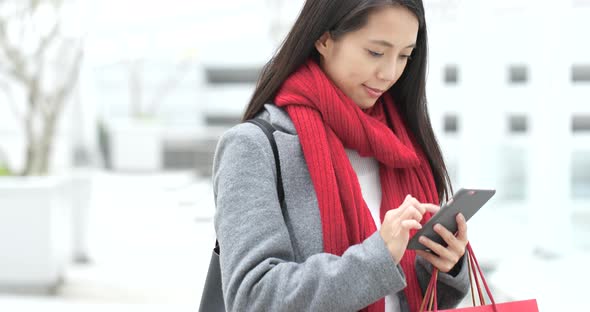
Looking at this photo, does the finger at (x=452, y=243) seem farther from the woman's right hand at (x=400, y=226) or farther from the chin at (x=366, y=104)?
the chin at (x=366, y=104)

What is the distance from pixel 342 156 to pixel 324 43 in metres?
0.19

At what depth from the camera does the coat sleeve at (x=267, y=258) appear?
3.34ft

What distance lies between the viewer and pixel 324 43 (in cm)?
121

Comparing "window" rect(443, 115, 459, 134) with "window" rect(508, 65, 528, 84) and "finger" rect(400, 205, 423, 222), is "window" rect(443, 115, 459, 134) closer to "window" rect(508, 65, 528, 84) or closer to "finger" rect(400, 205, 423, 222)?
"window" rect(508, 65, 528, 84)

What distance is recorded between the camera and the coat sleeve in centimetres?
102

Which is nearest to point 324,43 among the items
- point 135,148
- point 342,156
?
point 342,156

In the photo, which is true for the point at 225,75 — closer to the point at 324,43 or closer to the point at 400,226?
the point at 324,43

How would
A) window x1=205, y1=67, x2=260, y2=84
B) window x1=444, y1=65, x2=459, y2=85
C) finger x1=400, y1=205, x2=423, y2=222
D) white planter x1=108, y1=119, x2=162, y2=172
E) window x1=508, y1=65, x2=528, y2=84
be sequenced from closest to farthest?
finger x1=400, y1=205, x2=423, y2=222 < window x1=508, y1=65, x2=528, y2=84 < window x1=444, y1=65, x2=459, y2=85 < white planter x1=108, y1=119, x2=162, y2=172 < window x1=205, y1=67, x2=260, y2=84

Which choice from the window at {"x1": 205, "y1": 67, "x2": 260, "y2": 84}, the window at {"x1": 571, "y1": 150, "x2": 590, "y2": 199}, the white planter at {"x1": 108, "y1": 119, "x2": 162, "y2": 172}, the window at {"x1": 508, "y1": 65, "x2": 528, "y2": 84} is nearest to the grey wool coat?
the window at {"x1": 571, "y1": 150, "x2": 590, "y2": 199}

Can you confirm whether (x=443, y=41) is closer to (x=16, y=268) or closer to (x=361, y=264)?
(x=16, y=268)

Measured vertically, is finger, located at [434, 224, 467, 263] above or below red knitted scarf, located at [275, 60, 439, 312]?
below

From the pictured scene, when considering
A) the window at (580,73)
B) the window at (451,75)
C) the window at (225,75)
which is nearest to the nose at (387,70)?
the window at (580,73)

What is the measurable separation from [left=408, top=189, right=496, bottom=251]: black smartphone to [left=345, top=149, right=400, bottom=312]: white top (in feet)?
0.45

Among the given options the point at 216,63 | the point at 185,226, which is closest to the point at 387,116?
the point at 185,226
